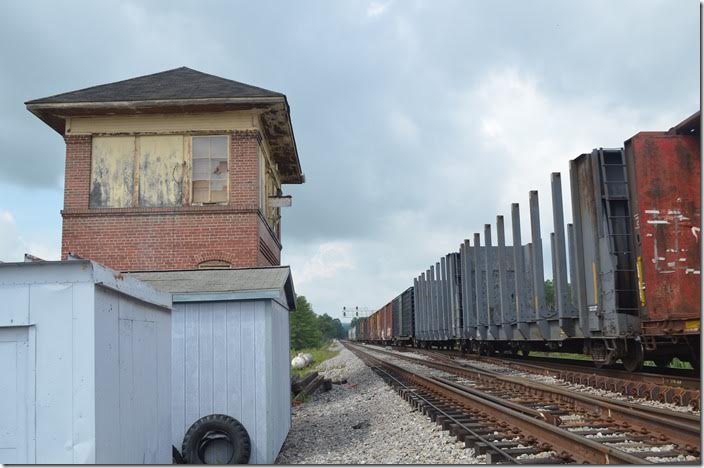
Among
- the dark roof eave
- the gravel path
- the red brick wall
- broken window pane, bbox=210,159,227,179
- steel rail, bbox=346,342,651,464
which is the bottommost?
the gravel path

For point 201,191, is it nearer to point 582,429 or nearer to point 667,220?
point 667,220

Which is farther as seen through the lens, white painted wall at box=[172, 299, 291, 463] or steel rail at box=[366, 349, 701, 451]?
white painted wall at box=[172, 299, 291, 463]

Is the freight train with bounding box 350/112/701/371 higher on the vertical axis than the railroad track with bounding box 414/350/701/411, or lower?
higher

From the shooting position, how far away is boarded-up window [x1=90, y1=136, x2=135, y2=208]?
14.2m

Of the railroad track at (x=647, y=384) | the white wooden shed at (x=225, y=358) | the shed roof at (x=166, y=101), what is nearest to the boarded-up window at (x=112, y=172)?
the shed roof at (x=166, y=101)

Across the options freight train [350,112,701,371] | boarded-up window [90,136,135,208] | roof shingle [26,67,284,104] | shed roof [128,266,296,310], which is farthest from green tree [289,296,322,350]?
shed roof [128,266,296,310]

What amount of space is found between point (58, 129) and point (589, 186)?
11664 millimetres

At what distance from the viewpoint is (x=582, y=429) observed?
7410 millimetres

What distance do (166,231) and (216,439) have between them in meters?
6.88

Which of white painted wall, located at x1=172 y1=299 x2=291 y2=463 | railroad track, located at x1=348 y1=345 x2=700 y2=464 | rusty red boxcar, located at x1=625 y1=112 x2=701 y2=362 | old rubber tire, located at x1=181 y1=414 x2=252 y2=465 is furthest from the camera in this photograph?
rusty red boxcar, located at x1=625 y1=112 x2=701 y2=362

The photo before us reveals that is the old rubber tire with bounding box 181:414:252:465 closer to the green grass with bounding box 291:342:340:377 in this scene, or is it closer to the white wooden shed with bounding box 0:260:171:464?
the white wooden shed with bounding box 0:260:171:464

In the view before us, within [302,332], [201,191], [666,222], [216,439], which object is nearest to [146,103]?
[201,191]

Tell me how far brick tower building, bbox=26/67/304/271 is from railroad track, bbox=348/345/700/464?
644 cm

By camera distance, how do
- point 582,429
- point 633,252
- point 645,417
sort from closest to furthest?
point 645,417, point 582,429, point 633,252
